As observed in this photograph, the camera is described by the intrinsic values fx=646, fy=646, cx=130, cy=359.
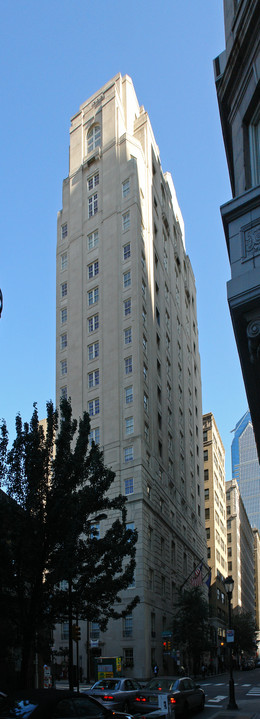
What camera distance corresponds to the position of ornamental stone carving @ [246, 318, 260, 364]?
49.1ft

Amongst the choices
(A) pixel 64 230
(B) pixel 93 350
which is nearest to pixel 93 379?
(B) pixel 93 350

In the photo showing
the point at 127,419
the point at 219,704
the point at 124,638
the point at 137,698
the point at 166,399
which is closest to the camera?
the point at 137,698

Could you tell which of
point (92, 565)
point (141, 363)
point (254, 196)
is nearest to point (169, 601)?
point (141, 363)

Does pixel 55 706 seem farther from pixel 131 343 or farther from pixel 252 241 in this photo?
pixel 131 343

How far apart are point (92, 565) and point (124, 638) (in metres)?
29.7

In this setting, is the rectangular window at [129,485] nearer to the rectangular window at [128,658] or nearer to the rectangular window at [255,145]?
the rectangular window at [128,658]

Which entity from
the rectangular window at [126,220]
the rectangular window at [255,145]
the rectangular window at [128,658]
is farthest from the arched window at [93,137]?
the rectangular window at [255,145]

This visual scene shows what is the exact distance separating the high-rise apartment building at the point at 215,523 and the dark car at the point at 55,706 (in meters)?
84.8

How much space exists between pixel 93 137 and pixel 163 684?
6257 cm

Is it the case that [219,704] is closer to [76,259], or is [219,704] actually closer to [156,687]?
[156,687]

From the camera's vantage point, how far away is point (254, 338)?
14953 millimetres

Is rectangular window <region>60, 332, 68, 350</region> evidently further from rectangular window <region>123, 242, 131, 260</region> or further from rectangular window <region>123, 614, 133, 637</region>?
rectangular window <region>123, 614, 133, 637</region>

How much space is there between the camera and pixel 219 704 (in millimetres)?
29266

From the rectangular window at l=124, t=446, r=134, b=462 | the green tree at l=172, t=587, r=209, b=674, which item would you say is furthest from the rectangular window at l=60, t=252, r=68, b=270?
the green tree at l=172, t=587, r=209, b=674
